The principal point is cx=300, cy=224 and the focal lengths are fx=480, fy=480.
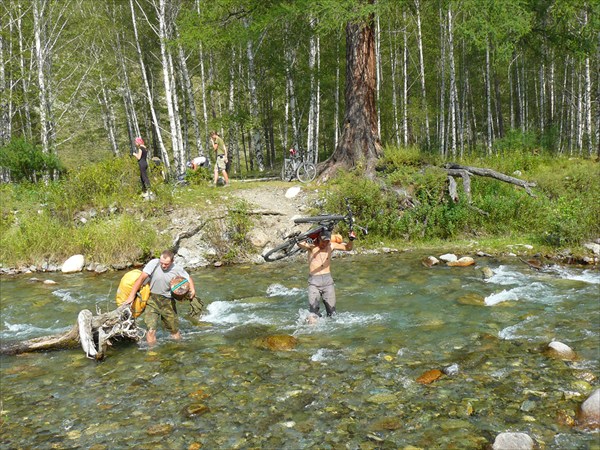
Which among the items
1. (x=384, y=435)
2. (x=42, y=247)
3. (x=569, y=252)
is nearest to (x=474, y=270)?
(x=569, y=252)

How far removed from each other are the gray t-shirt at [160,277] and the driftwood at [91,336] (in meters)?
0.59

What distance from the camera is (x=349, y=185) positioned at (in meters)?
15.5

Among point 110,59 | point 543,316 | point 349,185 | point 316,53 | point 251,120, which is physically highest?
point 110,59

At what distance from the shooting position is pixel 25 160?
19078 mm

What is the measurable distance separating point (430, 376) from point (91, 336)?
5136mm

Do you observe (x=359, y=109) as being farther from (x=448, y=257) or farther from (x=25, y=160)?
(x=25, y=160)

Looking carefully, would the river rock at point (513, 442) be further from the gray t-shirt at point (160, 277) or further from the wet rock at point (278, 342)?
the gray t-shirt at point (160, 277)

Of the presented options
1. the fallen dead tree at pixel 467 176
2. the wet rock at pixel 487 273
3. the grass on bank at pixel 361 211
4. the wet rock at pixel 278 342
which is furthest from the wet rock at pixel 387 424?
the fallen dead tree at pixel 467 176

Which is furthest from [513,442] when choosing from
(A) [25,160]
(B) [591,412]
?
(A) [25,160]

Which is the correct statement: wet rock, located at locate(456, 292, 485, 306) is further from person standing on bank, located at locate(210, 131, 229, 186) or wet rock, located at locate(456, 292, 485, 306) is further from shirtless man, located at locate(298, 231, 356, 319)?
person standing on bank, located at locate(210, 131, 229, 186)

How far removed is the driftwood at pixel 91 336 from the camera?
746 cm

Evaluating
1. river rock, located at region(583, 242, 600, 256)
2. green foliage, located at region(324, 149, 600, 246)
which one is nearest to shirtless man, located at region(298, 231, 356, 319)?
green foliage, located at region(324, 149, 600, 246)

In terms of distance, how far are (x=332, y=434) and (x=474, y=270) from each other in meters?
7.86

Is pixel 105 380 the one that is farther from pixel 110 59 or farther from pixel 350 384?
pixel 110 59
